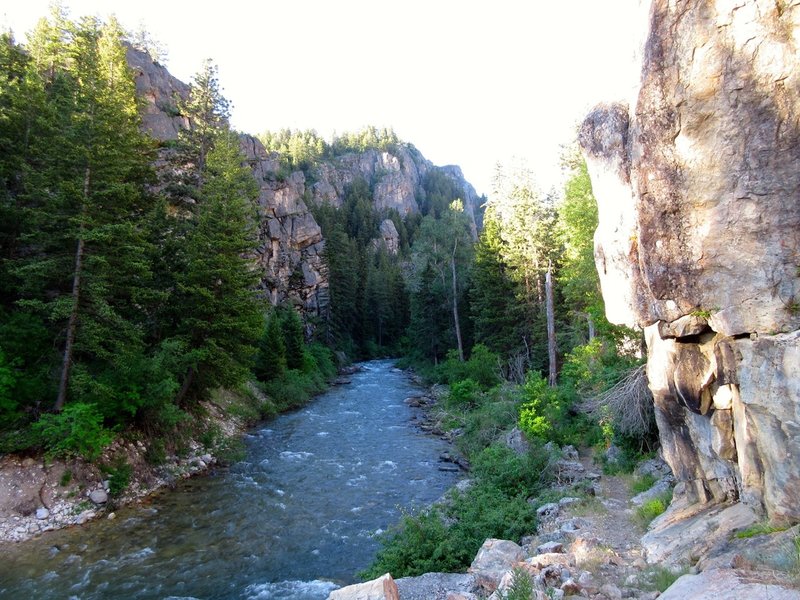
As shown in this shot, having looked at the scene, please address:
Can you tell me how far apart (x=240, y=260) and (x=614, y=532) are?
53.5 feet

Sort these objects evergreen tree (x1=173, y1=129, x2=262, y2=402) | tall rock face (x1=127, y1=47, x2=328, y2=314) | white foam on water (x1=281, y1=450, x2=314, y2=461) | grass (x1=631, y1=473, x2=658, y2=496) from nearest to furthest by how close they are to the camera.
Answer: grass (x1=631, y1=473, x2=658, y2=496) < evergreen tree (x1=173, y1=129, x2=262, y2=402) < white foam on water (x1=281, y1=450, x2=314, y2=461) < tall rock face (x1=127, y1=47, x2=328, y2=314)

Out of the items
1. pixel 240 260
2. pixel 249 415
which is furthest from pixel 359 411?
pixel 240 260

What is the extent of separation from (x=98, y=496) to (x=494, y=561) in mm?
10897

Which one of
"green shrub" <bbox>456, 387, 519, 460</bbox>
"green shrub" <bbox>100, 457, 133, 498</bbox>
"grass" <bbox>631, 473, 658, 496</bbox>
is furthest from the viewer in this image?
"green shrub" <bbox>456, 387, 519, 460</bbox>

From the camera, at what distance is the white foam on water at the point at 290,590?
980 cm

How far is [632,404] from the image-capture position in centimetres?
1376

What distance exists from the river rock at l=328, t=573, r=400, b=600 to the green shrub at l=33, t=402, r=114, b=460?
9431 millimetres

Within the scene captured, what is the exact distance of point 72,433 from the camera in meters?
13.1

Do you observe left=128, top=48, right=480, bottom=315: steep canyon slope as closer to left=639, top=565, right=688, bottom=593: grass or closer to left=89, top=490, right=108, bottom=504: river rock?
left=89, top=490, right=108, bottom=504: river rock

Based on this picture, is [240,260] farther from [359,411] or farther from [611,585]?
[611,585]

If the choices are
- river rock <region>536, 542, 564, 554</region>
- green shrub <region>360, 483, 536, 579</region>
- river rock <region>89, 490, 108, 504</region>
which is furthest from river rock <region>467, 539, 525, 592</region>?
river rock <region>89, 490, 108, 504</region>

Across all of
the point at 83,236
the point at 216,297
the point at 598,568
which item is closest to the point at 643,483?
the point at 598,568

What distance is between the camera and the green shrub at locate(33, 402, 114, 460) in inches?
518

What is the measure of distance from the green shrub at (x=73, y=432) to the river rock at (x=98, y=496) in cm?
100
